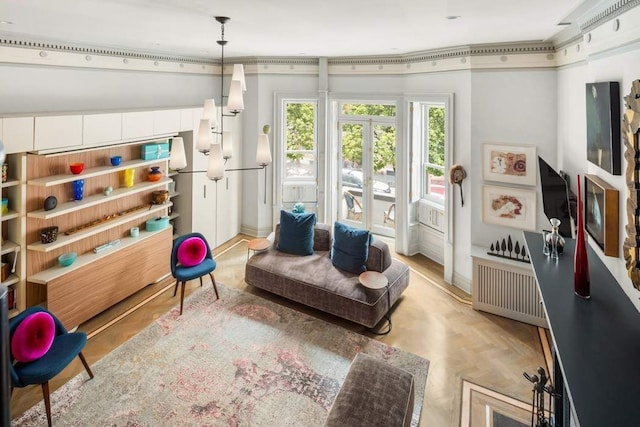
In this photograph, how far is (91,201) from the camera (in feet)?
14.0

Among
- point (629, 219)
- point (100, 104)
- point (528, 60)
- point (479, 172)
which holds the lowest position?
point (629, 219)

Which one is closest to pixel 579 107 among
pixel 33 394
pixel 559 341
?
pixel 559 341

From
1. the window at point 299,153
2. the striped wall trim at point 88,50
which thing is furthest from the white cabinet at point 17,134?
the window at point 299,153

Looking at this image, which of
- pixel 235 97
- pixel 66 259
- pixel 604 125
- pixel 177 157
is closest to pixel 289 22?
pixel 235 97

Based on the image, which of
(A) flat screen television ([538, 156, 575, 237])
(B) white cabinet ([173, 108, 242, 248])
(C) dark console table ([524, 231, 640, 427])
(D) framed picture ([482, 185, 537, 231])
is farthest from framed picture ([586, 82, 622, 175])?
(B) white cabinet ([173, 108, 242, 248])

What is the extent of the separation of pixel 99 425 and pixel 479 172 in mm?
4551

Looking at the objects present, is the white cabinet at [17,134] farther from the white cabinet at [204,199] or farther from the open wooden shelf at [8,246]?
the white cabinet at [204,199]

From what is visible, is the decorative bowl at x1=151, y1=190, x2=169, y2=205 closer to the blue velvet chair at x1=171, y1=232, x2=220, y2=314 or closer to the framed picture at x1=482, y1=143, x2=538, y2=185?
the blue velvet chair at x1=171, y1=232, x2=220, y2=314

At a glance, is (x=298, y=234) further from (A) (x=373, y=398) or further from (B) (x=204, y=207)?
(A) (x=373, y=398)

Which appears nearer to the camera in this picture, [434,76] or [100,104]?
[100,104]

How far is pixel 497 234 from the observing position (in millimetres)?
4629

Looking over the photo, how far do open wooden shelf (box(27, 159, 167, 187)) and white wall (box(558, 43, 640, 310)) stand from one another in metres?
4.54

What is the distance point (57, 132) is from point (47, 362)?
2109mm

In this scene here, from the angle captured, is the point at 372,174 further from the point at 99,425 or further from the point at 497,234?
the point at 99,425
